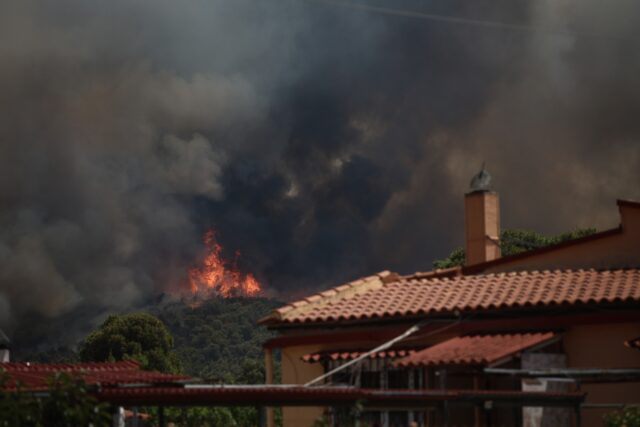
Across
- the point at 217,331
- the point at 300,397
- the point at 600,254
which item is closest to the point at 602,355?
the point at 600,254

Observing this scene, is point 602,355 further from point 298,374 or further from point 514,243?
point 514,243

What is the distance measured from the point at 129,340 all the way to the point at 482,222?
59.9 meters

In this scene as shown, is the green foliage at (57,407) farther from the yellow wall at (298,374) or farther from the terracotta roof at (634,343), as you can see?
the yellow wall at (298,374)

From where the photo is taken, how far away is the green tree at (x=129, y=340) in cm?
8694

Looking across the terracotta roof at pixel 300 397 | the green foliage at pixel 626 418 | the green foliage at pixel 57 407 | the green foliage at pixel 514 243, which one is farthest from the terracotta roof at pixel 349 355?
the green foliage at pixel 514 243

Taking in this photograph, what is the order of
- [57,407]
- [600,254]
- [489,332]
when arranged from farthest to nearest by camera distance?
[600,254], [489,332], [57,407]

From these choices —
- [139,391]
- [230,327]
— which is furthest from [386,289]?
[230,327]

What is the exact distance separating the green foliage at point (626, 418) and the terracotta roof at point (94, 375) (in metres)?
6.62

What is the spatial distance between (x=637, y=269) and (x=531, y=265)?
9.39 feet

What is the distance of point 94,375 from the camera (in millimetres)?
21625

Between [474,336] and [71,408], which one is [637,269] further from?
[71,408]

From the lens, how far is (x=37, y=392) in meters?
16.9

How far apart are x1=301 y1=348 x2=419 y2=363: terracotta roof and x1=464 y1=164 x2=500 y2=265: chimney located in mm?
5959

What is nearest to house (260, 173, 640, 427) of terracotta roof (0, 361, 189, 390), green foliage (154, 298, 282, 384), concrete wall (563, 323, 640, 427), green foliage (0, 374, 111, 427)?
concrete wall (563, 323, 640, 427)
